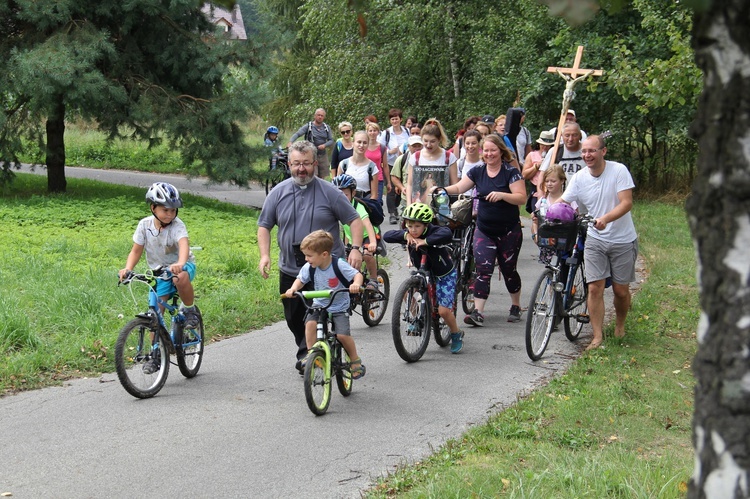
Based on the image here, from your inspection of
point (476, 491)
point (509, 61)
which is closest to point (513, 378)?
point (476, 491)

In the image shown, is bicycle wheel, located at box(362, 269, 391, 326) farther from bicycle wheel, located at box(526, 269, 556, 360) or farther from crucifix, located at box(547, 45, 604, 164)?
crucifix, located at box(547, 45, 604, 164)

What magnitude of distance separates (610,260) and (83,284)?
6.03m

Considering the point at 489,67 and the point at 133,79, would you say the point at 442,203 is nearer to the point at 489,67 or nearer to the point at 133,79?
the point at 133,79

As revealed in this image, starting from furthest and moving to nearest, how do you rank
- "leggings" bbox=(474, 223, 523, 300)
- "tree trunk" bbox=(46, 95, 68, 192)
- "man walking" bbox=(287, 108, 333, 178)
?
"tree trunk" bbox=(46, 95, 68, 192) → "man walking" bbox=(287, 108, 333, 178) → "leggings" bbox=(474, 223, 523, 300)

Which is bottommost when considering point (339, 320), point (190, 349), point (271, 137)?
point (190, 349)

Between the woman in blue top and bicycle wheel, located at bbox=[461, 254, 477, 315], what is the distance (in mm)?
217

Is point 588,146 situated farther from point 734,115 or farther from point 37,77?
point 37,77

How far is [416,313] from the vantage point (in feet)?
27.9

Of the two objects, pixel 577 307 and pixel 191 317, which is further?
pixel 577 307

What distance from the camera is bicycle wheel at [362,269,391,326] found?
9.76 m

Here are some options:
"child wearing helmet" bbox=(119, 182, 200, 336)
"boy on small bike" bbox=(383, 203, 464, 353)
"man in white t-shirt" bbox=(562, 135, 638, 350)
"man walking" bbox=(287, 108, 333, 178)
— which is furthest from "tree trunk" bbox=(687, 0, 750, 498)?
"man walking" bbox=(287, 108, 333, 178)

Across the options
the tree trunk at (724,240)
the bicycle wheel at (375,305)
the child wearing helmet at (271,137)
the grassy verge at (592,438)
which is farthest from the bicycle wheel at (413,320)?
the child wearing helmet at (271,137)

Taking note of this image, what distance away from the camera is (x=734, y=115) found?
222 cm

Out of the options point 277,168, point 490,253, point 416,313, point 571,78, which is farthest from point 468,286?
point 277,168
